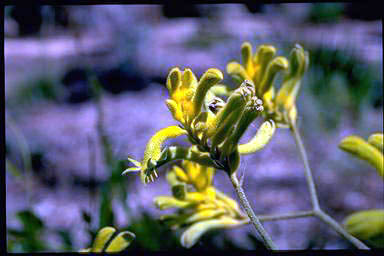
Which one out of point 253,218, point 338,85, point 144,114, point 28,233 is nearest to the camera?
point 253,218

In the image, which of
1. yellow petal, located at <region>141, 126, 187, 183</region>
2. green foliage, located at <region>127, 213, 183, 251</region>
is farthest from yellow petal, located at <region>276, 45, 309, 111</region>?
green foliage, located at <region>127, 213, 183, 251</region>

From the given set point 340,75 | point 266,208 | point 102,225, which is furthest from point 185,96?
point 340,75

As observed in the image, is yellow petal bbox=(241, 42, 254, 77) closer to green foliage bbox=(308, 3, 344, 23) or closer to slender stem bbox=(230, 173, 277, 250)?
slender stem bbox=(230, 173, 277, 250)

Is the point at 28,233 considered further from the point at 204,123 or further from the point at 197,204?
the point at 204,123

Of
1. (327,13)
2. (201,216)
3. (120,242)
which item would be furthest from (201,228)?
(327,13)

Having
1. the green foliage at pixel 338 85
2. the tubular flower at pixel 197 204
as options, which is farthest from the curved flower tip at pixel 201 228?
the green foliage at pixel 338 85

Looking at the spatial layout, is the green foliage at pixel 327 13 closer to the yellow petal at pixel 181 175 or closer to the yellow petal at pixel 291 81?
the yellow petal at pixel 291 81

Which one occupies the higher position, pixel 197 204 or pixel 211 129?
pixel 211 129

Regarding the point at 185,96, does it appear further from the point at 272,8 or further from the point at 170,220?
the point at 272,8
